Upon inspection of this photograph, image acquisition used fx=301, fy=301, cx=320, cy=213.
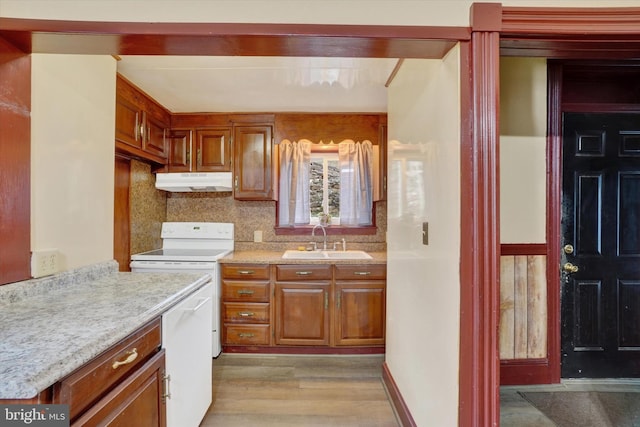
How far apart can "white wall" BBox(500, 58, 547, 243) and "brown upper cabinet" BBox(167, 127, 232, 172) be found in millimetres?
2361

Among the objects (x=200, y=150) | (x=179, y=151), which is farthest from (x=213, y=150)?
(x=179, y=151)

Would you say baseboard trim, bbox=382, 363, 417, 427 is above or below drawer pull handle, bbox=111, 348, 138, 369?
below

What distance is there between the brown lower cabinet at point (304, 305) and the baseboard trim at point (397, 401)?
46 centimetres

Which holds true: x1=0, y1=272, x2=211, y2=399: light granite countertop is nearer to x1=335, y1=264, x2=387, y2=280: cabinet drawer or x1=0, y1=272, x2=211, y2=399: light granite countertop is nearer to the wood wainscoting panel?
x1=335, y1=264, x2=387, y2=280: cabinet drawer

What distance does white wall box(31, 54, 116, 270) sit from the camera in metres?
1.39

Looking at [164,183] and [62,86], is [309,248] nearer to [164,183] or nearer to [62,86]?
[164,183]

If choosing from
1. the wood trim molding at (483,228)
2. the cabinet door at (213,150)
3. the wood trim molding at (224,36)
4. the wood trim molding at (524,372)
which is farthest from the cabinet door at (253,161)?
the wood trim molding at (524,372)

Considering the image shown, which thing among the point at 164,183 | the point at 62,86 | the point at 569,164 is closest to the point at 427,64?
the point at 569,164

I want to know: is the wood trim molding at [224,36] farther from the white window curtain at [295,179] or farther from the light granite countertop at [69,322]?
the white window curtain at [295,179]

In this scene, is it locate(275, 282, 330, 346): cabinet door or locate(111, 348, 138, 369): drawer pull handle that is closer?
locate(111, 348, 138, 369): drawer pull handle

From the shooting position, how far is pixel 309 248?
3.11m

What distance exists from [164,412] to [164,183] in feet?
7.03

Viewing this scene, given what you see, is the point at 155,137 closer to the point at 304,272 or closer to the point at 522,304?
the point at 304,272

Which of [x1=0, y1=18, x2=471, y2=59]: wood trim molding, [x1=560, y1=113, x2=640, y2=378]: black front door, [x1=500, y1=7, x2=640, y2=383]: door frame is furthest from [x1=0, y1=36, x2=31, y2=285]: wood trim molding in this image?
[x1=560, y1=113, x2=640, y2=378]: black front door
